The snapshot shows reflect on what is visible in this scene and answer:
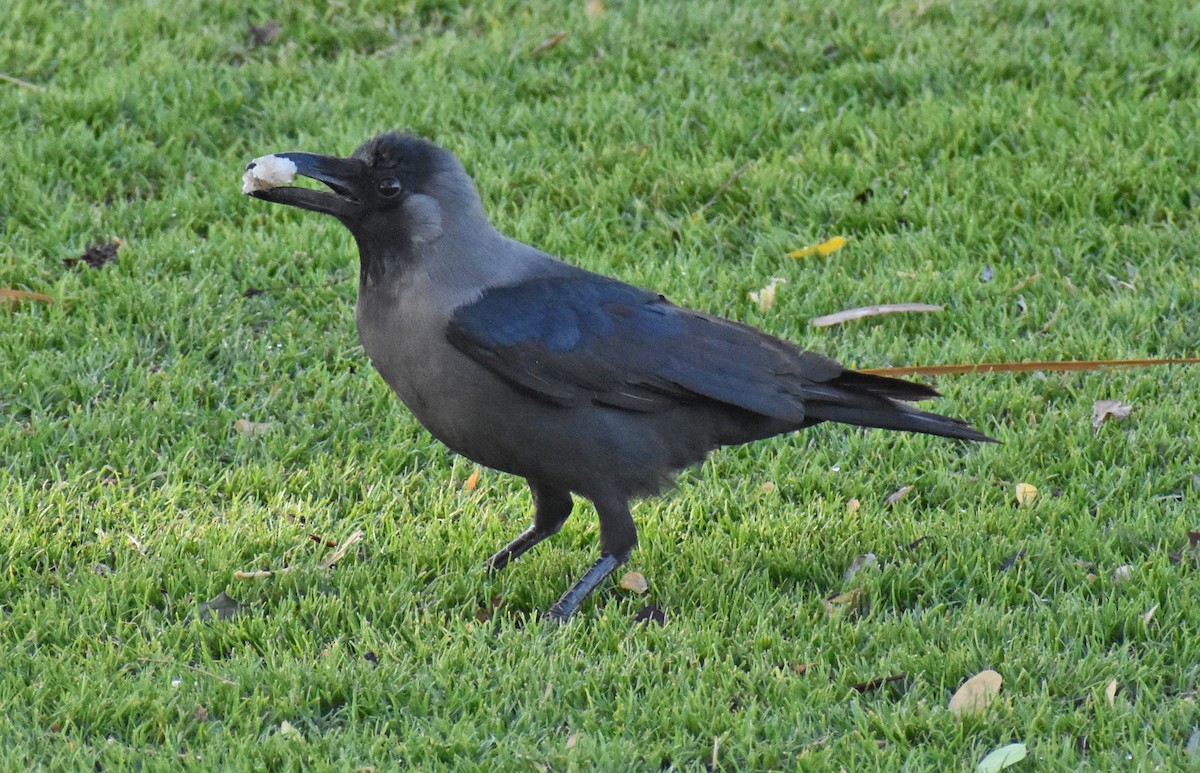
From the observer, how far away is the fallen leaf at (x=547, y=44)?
309 inches

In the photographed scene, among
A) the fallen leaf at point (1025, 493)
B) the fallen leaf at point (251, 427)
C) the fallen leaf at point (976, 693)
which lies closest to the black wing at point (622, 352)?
the fallen leaf at point (1025, 493)

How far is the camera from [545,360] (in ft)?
14.5

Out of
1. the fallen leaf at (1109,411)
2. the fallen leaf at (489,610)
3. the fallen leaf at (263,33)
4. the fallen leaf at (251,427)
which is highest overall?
the fallen leaf at (263,33)

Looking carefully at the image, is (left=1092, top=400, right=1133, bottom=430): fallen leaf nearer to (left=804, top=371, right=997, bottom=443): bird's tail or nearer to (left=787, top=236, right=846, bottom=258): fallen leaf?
(left=804, top=371, right=997, bottom=443): bird's tail

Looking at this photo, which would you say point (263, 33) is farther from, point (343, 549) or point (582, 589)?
point (582, 589)

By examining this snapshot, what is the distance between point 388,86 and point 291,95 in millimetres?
466

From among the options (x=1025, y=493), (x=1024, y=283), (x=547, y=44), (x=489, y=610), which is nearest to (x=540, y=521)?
(x=489, y=610)

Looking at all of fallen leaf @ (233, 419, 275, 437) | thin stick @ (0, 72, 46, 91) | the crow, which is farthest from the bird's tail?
thin stick @ (0, 72, 46, 91)

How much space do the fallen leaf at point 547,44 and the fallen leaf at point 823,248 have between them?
6.77 feet

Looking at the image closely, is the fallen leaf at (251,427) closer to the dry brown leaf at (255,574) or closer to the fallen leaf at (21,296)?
the dry brown leaf at (255,574)

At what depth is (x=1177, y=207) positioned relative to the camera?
21.7 ft

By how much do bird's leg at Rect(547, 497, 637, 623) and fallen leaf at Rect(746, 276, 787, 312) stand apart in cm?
181

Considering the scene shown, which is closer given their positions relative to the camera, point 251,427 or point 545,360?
point 545,360

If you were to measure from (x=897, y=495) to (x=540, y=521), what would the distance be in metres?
1.21
